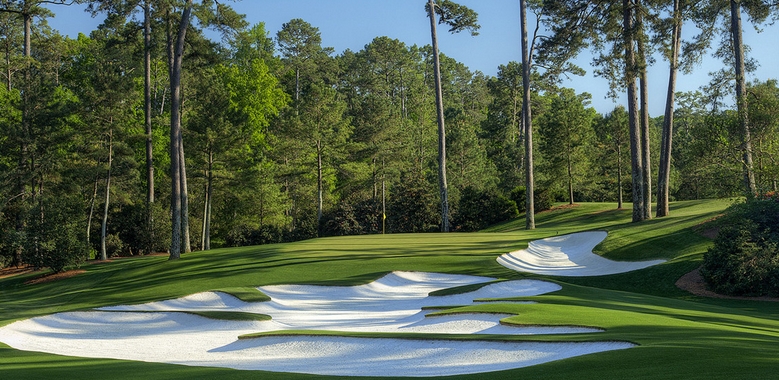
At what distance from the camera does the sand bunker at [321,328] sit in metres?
8.05

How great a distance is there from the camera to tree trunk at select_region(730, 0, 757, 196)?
22719mm

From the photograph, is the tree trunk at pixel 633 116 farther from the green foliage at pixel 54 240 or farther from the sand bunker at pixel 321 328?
the green foliage at pixel 54 240

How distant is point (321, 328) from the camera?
41.4 feet

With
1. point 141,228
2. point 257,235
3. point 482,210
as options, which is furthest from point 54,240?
point 482,210

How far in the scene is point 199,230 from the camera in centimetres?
4594

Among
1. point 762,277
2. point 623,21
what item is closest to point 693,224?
point 762,277

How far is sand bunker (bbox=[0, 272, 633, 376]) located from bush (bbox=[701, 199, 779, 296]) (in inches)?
184

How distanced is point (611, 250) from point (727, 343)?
16508 millimetres

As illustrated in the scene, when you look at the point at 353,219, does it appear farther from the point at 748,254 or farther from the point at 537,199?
the point at 748,254

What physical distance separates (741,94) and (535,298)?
54.5ft

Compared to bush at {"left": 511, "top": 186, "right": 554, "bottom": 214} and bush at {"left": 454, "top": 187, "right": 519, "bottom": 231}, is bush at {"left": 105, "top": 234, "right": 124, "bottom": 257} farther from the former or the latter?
bush at {"left": 511, "top": 186, "right": 554, "bottom": 214}

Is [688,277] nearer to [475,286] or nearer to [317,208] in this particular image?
[475,286]

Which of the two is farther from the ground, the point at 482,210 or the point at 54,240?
the point at 482,210

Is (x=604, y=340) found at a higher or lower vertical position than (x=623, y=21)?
lower
